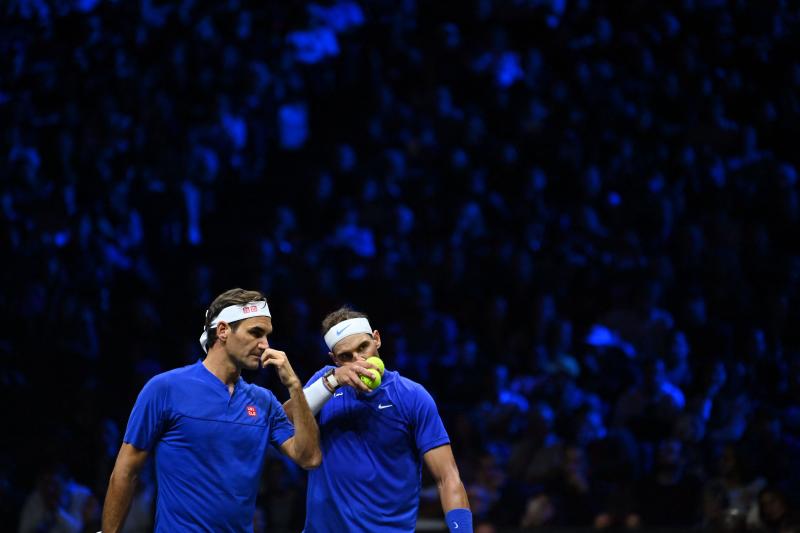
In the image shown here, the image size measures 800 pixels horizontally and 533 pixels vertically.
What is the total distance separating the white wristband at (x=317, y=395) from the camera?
13.7ft

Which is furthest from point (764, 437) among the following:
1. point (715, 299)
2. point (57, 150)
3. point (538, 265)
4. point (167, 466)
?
point (57, 150)

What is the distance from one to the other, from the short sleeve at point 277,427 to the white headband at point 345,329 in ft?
1.01

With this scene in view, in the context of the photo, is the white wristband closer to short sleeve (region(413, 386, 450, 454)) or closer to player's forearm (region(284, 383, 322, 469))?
player's forearm (region(284, 383, 322, 469))

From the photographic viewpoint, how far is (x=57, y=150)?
401 inches

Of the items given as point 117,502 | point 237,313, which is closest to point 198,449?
point 117,502

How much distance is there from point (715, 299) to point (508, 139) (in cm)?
Answer: 234

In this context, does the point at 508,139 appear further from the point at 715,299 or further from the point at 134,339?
the point at 134,339

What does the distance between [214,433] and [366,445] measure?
0.62m

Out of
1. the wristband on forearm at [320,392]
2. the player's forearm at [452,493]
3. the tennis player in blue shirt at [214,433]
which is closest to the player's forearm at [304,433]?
the tennis player in blue shirt at [214,433]

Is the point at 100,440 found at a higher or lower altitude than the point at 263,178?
lower

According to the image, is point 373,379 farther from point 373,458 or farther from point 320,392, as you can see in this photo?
point 373,458

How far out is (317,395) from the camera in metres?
4.17

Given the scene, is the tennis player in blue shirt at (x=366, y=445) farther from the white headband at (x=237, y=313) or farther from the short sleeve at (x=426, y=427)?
the white headband at (x=237, y=313)

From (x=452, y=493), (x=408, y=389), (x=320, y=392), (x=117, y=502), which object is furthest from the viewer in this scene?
(x=408, y=389)
